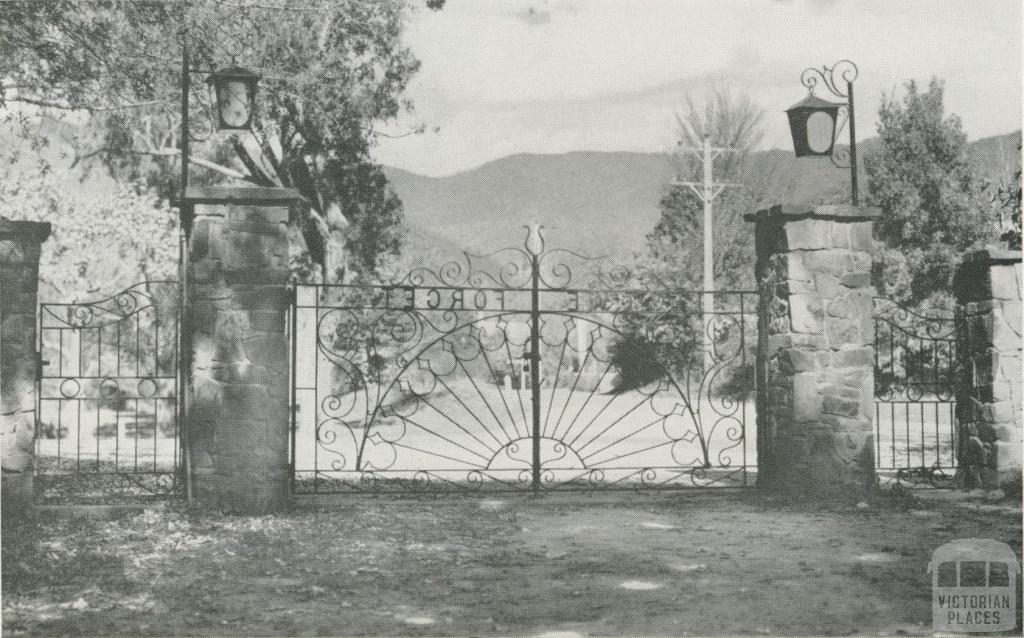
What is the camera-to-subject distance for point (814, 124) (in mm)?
6789

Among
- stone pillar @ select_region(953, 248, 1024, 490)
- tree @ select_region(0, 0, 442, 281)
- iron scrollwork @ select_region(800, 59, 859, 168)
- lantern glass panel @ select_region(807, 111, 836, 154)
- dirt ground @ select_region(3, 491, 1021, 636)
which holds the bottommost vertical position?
dirt ground @ select_region(3, 491, 1021, 636)

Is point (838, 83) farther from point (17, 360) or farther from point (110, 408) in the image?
point (110, 408)

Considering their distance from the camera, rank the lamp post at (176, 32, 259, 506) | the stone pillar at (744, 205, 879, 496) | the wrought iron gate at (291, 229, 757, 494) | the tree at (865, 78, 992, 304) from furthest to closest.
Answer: the tree at (865, 78, 992, 304)
the wrought iron gate at (291, 229, 757, 494)
the stone pillar at (744, 205, 879, 496)
the lamp post at (176, 32, 259, 506)

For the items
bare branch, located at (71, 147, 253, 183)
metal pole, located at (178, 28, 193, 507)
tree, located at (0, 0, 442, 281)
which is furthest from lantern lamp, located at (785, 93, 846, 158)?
bare branch, located at (71, 147, 253, 183)

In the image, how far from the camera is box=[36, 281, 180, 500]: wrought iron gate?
669 centimetres

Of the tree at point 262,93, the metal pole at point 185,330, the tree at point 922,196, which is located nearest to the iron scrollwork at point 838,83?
the metal pole at point 185,330

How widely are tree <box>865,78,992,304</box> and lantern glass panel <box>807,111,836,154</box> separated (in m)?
7.54

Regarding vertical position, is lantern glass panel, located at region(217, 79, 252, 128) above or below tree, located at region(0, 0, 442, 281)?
below

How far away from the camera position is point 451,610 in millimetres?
4250

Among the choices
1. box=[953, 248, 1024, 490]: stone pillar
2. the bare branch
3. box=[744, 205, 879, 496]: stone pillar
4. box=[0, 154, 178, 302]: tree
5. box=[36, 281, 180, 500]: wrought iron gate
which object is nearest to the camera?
box=[36, 281, 180, 500]: wrought iron gate

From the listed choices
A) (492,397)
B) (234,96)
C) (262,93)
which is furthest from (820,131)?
(492,397)

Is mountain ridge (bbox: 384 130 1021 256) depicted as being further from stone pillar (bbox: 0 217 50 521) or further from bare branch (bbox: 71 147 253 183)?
stone pillar (bbox: 0 217 50 521)

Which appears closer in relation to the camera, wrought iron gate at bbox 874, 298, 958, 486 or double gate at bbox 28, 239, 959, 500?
double gate at bbox 28, 239, 959, 500

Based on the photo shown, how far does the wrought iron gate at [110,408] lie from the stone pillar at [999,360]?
18.2 feet
